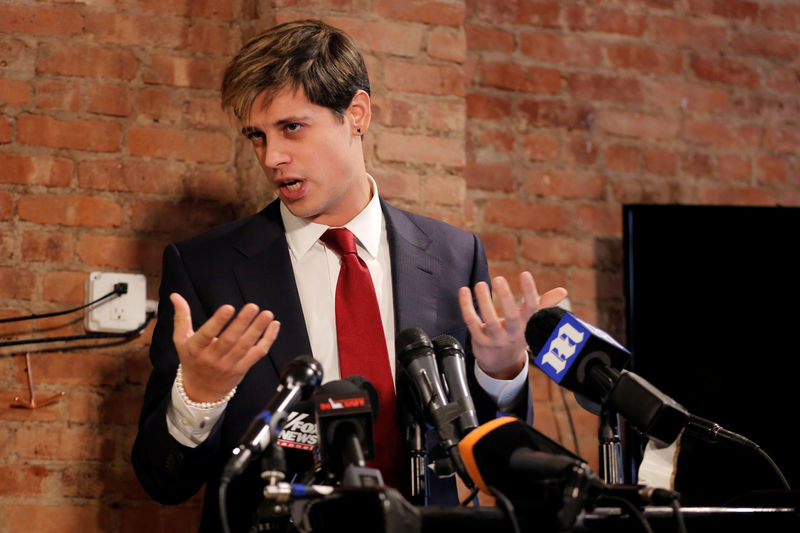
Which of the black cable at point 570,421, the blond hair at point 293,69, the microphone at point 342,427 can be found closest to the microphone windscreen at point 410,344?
the microphone at point 342,427

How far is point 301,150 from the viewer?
1697 millimetres

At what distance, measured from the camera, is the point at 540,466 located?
0.97 metres

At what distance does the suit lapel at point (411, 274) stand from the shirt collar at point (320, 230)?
0.03m

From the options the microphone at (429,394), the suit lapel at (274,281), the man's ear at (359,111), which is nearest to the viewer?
the microphone at (429,394)

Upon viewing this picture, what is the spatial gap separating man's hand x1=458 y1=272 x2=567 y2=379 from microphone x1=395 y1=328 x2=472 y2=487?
0.16m

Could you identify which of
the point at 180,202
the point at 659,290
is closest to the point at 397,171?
the point at 180,202

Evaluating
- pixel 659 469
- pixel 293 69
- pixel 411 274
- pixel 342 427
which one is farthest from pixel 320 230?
pixel 659 469

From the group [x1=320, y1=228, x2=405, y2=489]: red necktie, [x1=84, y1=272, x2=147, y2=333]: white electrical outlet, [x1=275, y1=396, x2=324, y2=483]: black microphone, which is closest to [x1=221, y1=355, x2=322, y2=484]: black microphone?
[x1=275, y1=396, x2=324, y2=483]: black microphone

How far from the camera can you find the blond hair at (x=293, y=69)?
170 cm

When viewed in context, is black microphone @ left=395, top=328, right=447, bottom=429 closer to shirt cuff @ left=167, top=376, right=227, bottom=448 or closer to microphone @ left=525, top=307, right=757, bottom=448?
microphone @ left=525, top=307, right=757, bottom=448

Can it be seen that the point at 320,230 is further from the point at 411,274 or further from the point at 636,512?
the point at 636,512

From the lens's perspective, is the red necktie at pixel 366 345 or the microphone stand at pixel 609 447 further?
the red necktie at pixel 366 345

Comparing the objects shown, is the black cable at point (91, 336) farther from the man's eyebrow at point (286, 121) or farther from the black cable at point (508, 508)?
the black cable at point (508, 508)

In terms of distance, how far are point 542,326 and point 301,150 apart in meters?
0.71
